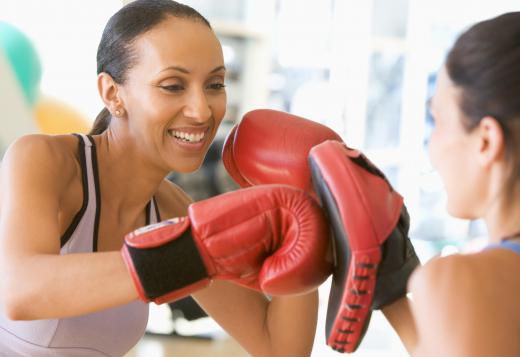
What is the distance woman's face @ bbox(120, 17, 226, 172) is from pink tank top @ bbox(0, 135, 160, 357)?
14cm

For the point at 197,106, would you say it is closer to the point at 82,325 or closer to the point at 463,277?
the point at 82,325

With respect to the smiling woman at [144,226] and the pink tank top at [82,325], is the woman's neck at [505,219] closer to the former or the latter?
the smiling woman at [144,226]

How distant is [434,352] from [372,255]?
0.58 feet

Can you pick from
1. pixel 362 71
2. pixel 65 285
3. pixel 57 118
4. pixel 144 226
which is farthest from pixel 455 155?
pixel 362 71

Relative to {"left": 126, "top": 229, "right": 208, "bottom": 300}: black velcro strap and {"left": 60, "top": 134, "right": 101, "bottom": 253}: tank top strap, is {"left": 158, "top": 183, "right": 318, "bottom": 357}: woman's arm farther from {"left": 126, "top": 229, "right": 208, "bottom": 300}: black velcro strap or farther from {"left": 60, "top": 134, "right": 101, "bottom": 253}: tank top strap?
{"left": 126, "top": 229, "right": 208, "bottom": 300}: black velcro strap

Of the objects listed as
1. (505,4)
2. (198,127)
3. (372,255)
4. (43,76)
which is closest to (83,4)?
(43,76)

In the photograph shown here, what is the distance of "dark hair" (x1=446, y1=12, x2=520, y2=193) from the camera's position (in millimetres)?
871

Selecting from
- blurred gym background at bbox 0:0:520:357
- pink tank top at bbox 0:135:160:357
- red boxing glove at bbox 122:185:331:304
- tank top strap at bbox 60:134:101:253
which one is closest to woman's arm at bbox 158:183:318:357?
pink tank top at bbox 0:135:160:357

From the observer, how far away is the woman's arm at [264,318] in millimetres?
1477

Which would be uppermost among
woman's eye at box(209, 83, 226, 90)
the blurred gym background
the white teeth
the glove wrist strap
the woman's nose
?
woman's eye at box(209, 83, 226, 90)

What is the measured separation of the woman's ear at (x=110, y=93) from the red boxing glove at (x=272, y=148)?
240 mm

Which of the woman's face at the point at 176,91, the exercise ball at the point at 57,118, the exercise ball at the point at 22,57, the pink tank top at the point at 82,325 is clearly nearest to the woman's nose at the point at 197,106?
the woman's face at the point at 176,91

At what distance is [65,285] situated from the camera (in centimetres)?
106

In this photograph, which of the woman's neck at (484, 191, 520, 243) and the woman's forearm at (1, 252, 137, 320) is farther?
the woman's forearm at (1, 252, 137, 320)
